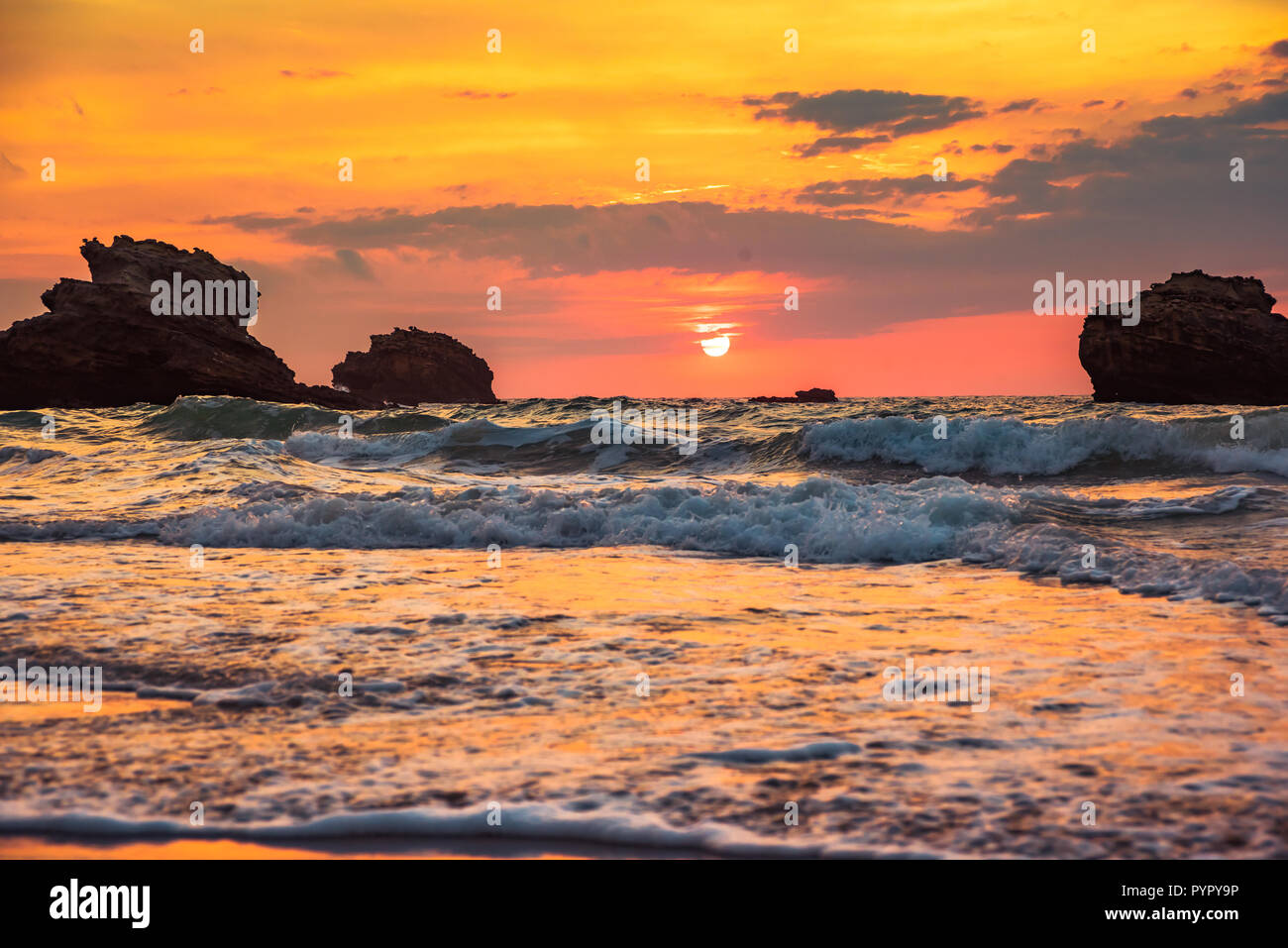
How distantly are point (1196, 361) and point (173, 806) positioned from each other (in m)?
56.6

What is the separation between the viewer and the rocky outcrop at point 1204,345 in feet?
165

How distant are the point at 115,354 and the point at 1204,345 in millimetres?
57112

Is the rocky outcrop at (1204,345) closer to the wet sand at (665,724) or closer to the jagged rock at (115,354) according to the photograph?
the jagged rock at (115,354)

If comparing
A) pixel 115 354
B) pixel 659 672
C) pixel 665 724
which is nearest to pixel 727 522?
pixel 659 672

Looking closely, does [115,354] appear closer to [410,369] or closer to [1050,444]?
[410,369]

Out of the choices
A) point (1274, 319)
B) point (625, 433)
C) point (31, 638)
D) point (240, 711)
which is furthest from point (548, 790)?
point (1274, 319)

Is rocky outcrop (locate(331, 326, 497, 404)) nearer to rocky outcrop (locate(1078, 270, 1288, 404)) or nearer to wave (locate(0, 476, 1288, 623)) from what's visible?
rocky outcrop (locate(1078, 270, 1288, 404))

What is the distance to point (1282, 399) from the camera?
166ft

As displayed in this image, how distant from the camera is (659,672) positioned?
5453mm

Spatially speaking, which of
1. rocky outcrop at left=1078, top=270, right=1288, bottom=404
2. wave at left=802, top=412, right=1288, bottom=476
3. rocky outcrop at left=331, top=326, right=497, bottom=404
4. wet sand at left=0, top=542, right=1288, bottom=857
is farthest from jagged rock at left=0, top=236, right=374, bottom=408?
wet sand at left=0, top=542, right=1288, bottom=857

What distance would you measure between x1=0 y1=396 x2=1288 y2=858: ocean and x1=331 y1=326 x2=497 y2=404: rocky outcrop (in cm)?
8197

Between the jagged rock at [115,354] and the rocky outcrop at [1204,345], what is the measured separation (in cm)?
4305

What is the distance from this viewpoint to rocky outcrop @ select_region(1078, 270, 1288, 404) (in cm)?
5019

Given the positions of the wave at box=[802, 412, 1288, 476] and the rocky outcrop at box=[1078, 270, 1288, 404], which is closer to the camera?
the wave at box=[802, 412, 1288, 476]
